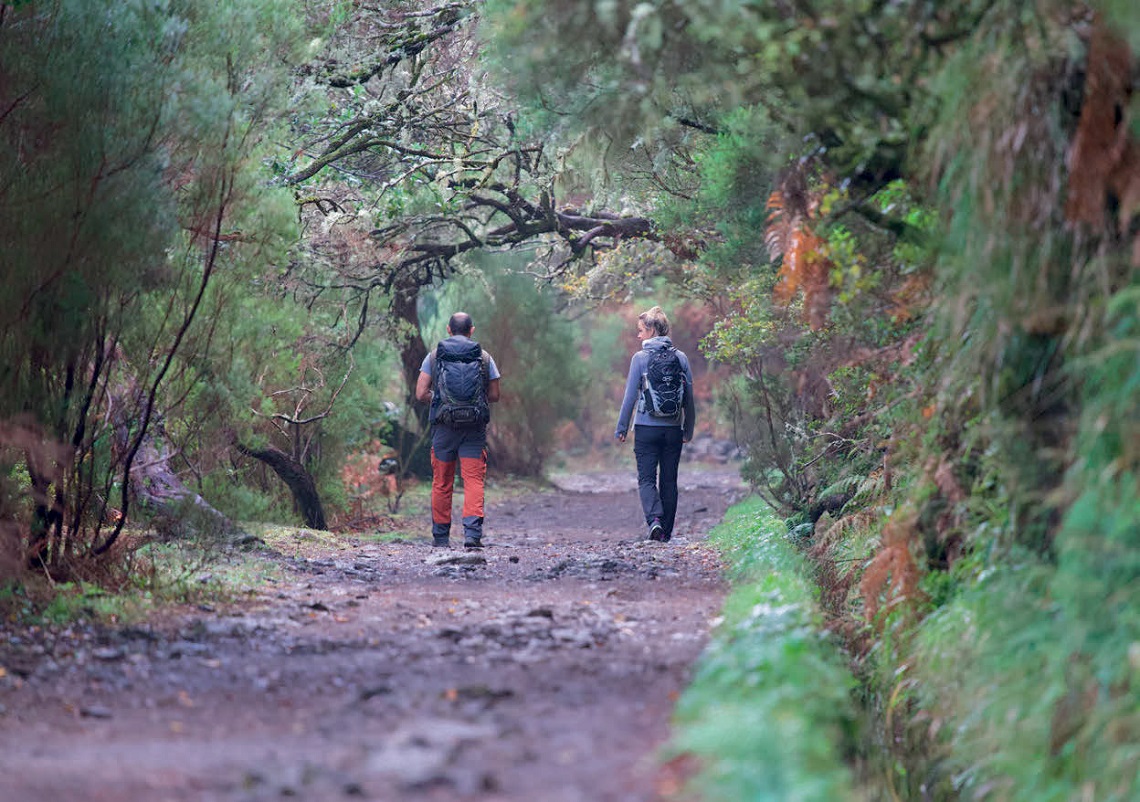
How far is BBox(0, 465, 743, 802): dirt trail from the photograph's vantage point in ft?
13.3

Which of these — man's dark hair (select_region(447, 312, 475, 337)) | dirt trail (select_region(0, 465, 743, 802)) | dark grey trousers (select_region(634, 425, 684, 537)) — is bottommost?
dirt trail (select_region(0, 465, 743, 802))

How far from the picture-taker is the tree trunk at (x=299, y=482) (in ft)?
46.5

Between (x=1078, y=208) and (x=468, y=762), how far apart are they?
309 cm

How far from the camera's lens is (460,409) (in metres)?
11.3

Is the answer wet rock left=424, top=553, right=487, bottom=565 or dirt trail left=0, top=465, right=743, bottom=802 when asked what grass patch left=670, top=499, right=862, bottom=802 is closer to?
dirt trail left=0, top=465, right=743, bottom=802

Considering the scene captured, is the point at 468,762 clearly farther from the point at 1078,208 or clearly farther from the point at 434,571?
the point at 434,571

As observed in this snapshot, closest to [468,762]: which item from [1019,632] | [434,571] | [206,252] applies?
[1019,632]

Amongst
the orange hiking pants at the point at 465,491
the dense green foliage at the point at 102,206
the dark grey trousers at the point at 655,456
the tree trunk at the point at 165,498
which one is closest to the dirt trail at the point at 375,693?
the tree trunk at the point at 165,498

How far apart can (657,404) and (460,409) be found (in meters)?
1.90

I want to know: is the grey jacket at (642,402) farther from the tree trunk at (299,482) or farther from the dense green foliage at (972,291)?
the tree trunk at (299,482)

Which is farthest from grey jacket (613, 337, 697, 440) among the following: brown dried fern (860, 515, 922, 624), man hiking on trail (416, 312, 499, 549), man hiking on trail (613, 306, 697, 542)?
brown dried fern (860, 515, 922, 624)

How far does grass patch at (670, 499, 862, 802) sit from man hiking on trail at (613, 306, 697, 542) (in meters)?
3.93

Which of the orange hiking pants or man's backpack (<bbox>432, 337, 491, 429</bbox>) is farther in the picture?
the orange hiking pants

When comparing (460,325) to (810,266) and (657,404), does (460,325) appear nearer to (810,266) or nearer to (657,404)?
(657,404)
